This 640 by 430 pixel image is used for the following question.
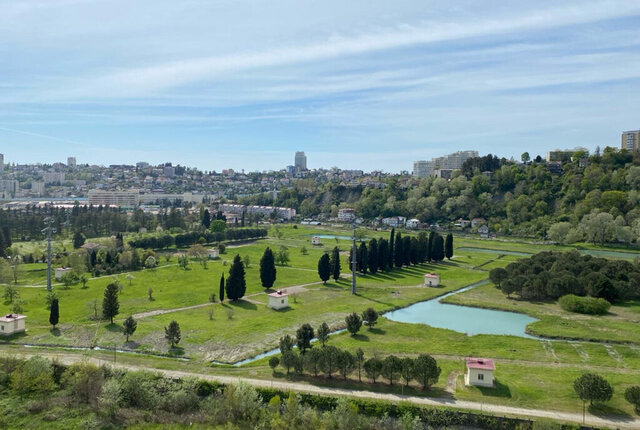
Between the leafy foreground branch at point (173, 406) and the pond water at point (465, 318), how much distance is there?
12839 millimetres

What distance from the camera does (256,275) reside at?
44.7 metres

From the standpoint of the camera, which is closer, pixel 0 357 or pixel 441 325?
pixel 0 357

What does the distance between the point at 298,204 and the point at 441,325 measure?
3861 inches

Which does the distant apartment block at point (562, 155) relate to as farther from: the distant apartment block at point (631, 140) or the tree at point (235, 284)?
the tree at point (235, 284)

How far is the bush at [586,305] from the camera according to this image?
32094mm

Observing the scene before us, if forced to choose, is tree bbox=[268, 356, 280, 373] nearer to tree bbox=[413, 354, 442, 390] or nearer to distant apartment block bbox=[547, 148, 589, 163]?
tree bbox=[413, 354, 442, 390]

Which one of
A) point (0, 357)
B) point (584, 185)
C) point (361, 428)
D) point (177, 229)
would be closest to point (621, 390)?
point (361, 428)

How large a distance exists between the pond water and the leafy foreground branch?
12839 millimetres

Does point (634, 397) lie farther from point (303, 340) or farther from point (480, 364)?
point (303, 340)

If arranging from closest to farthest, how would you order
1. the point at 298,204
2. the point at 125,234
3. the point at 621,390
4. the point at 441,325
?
the point at 621,390 < the point at 441,325 < the point at 125,234 < the point at 298,204

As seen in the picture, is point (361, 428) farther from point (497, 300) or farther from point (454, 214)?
point (454, 214)

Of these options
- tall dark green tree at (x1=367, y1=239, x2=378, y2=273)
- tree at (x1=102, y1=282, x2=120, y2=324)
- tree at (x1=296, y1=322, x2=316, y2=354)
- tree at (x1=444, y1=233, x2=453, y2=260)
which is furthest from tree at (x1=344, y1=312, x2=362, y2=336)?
tree at (x1=444, y1=233, x2=453, y2=260)

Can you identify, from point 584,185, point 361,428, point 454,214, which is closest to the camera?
point 361,428

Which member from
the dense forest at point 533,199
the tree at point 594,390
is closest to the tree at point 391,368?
the tree at point 594,390
